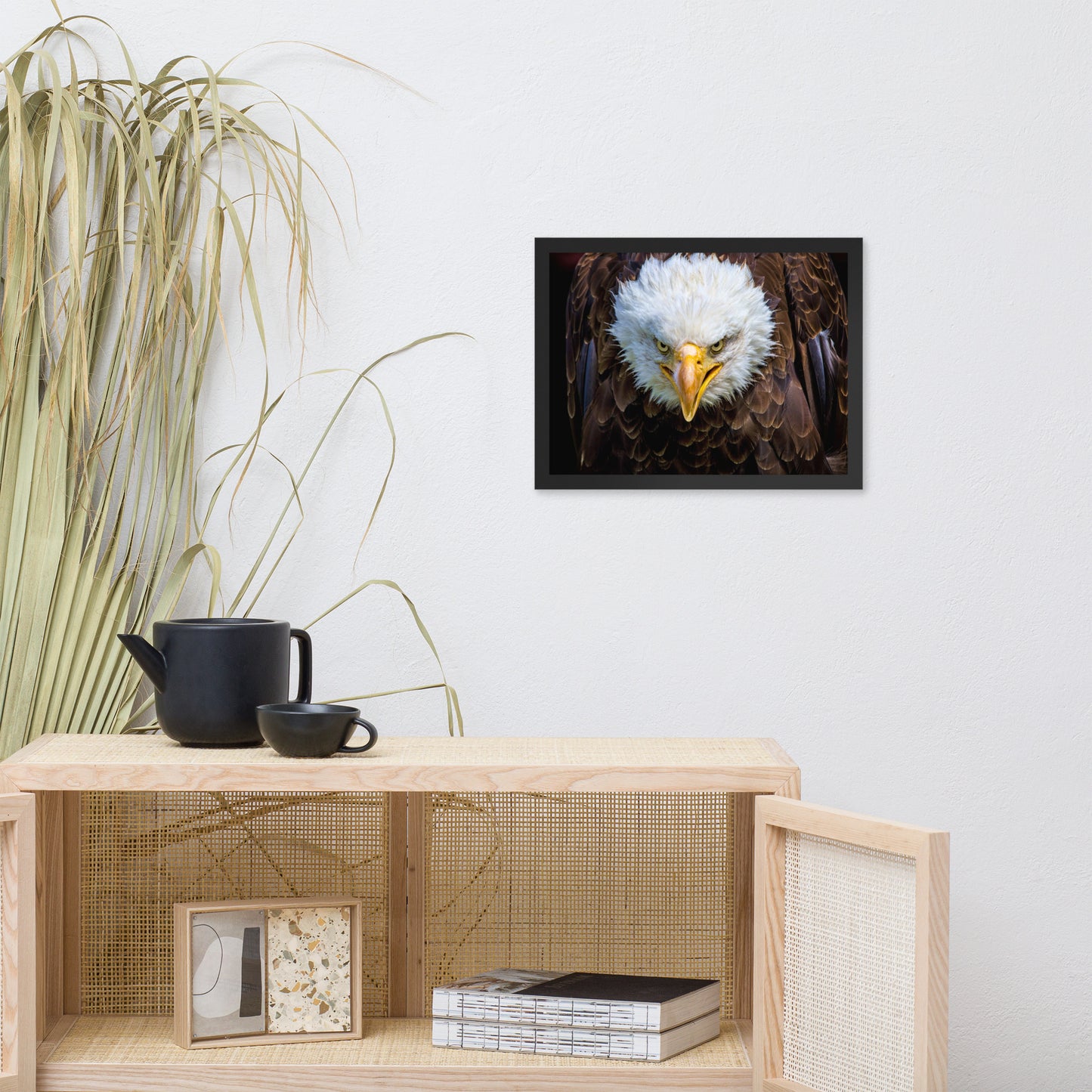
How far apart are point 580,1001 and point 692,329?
949mm

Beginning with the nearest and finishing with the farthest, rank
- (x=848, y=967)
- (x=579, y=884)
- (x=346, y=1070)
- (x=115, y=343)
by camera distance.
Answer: (x=848, y=967) → (x=346, y=1070) → (x=579, y=884) → (x=115, y=343)

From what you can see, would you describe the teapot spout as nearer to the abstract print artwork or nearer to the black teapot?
the black teapot

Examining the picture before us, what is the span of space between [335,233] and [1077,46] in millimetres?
1130

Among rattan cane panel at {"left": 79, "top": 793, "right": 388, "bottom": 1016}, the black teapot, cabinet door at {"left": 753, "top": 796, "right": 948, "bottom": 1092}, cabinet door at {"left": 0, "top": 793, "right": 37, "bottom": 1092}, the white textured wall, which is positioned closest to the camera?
cabinet door at {"left": 753, "top": 796, "right": 948, "bottom": 1092}

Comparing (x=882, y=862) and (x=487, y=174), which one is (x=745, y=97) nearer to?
(x=487, y=174)

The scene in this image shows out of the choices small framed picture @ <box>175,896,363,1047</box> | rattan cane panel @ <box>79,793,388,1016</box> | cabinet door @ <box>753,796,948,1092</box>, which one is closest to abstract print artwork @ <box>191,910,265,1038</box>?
small framed picture @ <box>175,896,363,1047</box>

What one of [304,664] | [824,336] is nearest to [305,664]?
[304,664]

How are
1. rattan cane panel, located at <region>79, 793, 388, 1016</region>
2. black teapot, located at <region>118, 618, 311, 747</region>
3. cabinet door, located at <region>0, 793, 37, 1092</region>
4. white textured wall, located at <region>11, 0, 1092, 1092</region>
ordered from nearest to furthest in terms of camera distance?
cabinet door, located at <region>0, 793, 37, 1092</region>
black teapot, located at <region>118, 618, 311, 747</region>
rattan cane panel, located at <region>79, 793, 388, 1016</region>
white textured wall, located at <region>11, 0, 1092, 1092</region>

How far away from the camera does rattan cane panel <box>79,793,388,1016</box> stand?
1479 mm

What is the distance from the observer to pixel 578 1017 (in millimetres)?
1347

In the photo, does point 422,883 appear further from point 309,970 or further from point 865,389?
point 865,389

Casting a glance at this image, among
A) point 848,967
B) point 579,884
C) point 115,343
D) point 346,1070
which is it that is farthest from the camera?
point 115,343

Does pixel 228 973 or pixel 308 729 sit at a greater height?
pixel 308 729

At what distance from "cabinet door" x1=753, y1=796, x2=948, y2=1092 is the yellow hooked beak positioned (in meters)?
0.68
